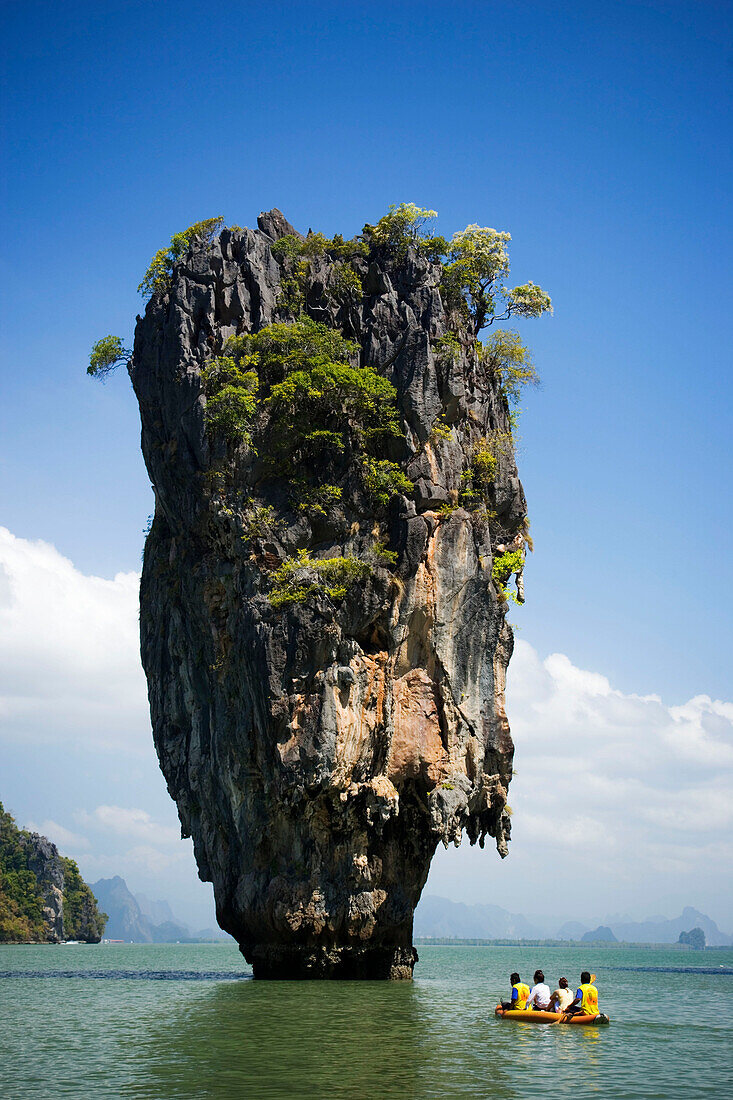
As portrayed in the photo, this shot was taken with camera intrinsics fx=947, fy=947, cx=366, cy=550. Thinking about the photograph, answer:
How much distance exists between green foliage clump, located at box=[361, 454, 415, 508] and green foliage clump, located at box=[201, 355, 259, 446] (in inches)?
138

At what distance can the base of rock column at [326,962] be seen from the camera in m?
25.0

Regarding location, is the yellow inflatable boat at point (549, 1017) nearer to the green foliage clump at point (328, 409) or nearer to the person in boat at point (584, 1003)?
the person in boat at point (584, 1003)

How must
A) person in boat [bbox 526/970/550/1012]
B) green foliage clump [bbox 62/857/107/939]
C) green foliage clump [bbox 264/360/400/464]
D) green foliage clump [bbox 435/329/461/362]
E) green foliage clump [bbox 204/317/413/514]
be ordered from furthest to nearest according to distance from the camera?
green foliage clump [bbox 62/857/107/939]
green foliage clump [bbox 435/329/461/362]
green foliage clump [bbox 264/360/400/464]
green foliage clump [bbox 204/317/413/514]
person in boat [bbox 526/970/550/1012]

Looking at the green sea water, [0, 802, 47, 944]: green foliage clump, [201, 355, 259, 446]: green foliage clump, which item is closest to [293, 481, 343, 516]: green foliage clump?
[201, 355, 259, 446]: green foliage clump

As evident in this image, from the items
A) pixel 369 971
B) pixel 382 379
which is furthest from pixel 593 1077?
pixel 382 379

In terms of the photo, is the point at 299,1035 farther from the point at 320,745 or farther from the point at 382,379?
the point at 382,379

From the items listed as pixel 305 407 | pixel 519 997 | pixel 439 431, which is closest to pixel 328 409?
pixel 305 407

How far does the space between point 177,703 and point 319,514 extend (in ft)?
26.9

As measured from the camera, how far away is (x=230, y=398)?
26.7 metres

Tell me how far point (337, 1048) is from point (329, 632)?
38.5 ft

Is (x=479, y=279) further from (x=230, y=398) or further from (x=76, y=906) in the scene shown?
(x=76, y=906)

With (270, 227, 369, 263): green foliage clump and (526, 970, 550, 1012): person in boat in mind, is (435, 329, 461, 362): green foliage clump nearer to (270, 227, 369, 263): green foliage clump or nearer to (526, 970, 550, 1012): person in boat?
(270, 227, 369, 263): green foliage clump

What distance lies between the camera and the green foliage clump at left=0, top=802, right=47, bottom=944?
81.9 m

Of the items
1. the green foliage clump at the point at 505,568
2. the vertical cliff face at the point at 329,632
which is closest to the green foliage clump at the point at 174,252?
the vertical cliff face at the point at 329,632
